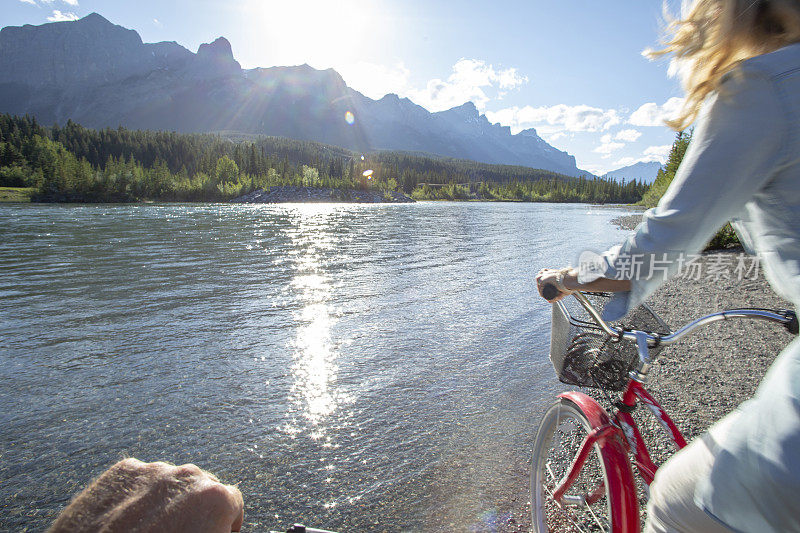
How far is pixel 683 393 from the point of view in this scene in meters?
6.07

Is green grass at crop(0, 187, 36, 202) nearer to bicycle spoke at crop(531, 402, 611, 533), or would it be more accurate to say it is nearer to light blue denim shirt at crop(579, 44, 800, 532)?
bicycle spoke at crop(531, 402, 611, 533)

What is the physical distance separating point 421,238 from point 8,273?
21.1 m

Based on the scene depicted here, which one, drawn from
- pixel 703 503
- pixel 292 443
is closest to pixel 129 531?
pixel 703 503

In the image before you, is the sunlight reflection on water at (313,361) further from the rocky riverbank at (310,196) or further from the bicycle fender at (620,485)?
the rocky riverbank at (310,196)

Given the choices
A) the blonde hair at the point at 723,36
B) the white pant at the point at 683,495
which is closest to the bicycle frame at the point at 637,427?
the white pant at the point at 683,495

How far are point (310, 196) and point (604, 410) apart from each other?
13227cm

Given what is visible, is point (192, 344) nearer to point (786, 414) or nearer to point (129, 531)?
point (129, 531)

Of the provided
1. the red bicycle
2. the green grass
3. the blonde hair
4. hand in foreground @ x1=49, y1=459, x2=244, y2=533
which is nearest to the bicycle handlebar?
the red bicycle

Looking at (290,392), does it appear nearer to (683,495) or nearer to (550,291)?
(550,291)

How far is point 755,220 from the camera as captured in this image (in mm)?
1331

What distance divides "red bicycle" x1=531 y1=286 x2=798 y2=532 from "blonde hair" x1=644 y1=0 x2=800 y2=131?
0.99 metres

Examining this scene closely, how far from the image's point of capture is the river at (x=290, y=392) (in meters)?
4.32

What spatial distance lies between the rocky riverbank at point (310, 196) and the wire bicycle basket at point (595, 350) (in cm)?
12544

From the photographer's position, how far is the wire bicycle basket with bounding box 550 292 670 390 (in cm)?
229
